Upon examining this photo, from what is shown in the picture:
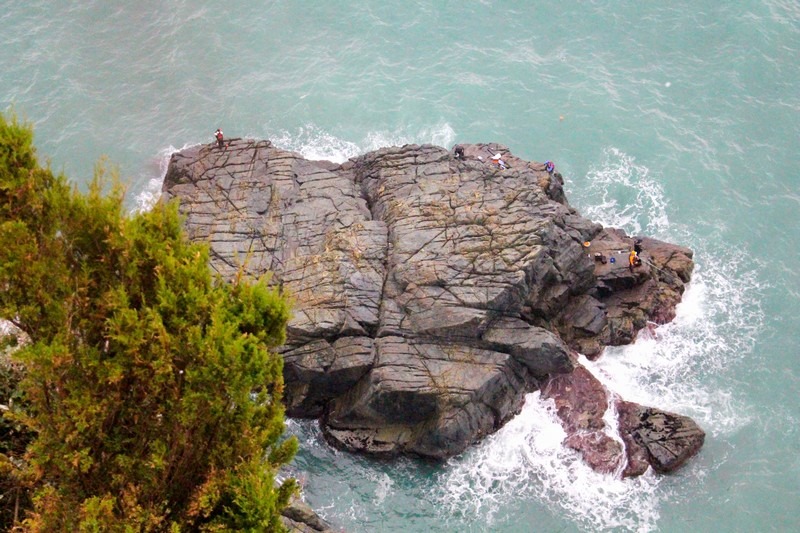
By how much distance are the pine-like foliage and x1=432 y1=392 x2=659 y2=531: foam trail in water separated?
13901 mm

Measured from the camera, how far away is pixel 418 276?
129 feet

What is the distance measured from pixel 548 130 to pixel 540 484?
85.7ft

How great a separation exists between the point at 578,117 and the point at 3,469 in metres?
42.9

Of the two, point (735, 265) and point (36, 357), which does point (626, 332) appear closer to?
point (735, 265)

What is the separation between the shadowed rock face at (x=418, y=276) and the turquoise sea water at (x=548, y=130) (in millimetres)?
2036

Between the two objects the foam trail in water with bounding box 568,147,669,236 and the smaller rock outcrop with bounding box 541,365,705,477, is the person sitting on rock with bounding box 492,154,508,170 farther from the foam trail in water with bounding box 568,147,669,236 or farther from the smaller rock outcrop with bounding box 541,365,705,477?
the smaller rock outcrop with bounding box 541,365,705,477

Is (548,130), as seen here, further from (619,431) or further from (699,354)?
(619,431)

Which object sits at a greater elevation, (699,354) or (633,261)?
(633,261)

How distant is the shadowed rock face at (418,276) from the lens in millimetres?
37562

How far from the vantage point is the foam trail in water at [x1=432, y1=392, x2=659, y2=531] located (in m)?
36.1

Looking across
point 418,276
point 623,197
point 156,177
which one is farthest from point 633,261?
point 156,177

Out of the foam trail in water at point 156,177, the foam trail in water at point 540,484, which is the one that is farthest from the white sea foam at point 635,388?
the foam trail in water at point 156,177

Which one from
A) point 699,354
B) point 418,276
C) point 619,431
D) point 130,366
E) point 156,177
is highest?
point 156,177

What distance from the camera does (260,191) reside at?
4353 cm
